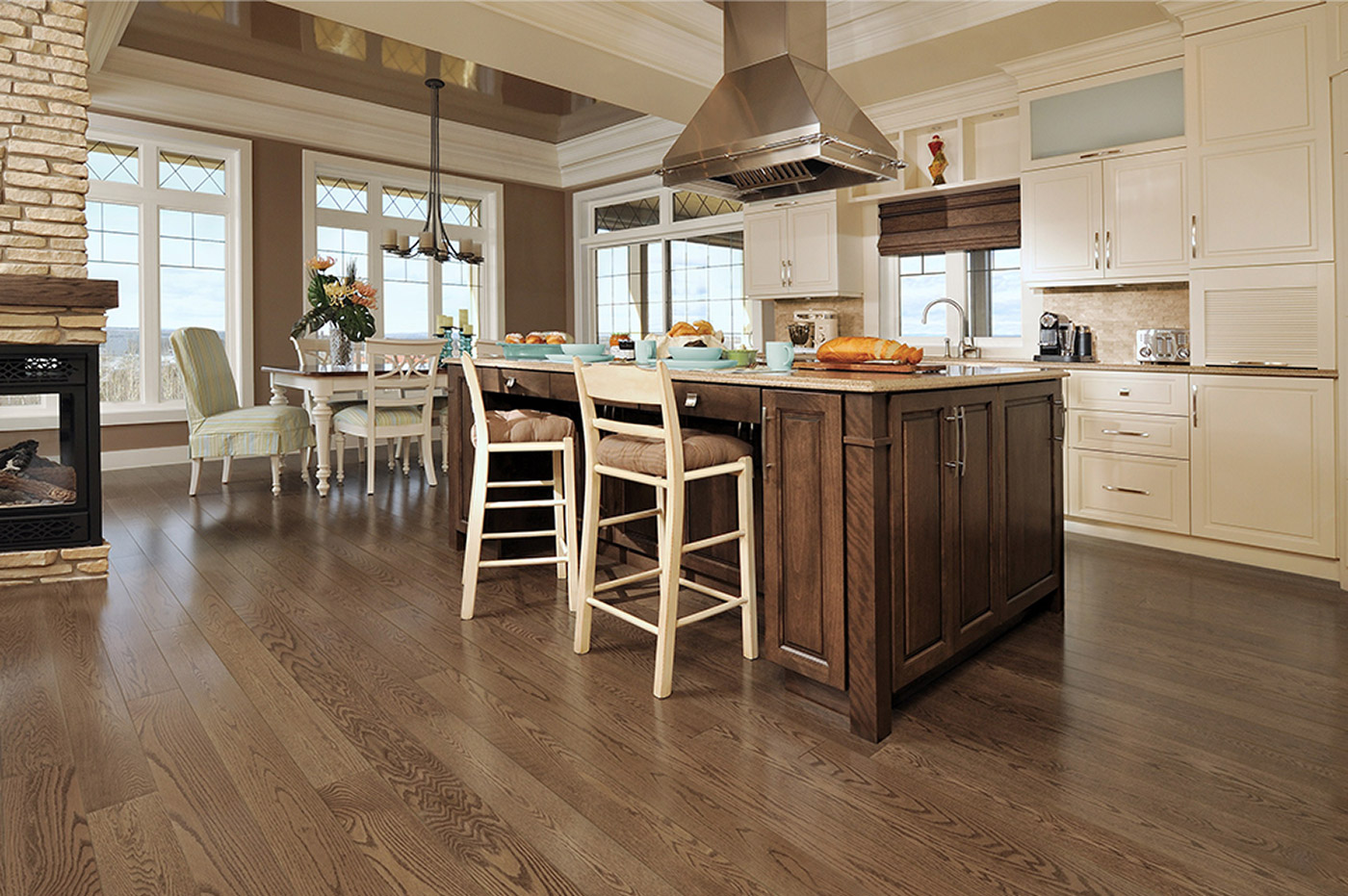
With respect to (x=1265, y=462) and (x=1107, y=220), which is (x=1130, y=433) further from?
(x=1107, y=220)

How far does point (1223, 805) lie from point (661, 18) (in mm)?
Answer: 4415

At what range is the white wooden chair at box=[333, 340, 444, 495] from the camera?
5.09 meters

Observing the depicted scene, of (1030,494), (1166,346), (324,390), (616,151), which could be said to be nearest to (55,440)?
(324,390)

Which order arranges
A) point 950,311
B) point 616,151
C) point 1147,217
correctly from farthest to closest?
point 616,151
point 950,311
point 1147,217

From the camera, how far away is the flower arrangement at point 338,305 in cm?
542

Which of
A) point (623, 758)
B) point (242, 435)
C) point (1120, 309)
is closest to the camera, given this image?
point (623, 758)

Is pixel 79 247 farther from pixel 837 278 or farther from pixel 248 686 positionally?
pixel 837 278

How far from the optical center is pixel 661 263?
25.0ft

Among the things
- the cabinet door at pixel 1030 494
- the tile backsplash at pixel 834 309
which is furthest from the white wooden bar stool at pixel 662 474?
the tile backsplash at pixel 834 309

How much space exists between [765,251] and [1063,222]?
7.31ft

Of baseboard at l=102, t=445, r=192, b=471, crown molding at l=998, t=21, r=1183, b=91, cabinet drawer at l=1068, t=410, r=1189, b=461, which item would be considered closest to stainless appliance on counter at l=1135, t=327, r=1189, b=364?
cabinet drawer at l=1068, t=410, r=1189, b=461

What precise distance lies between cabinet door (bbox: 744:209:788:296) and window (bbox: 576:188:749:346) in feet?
2.53

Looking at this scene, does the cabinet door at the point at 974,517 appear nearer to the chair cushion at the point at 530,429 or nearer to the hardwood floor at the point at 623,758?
the hardwood floor at the point at 623,758

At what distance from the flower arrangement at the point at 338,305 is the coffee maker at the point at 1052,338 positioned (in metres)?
4.35
